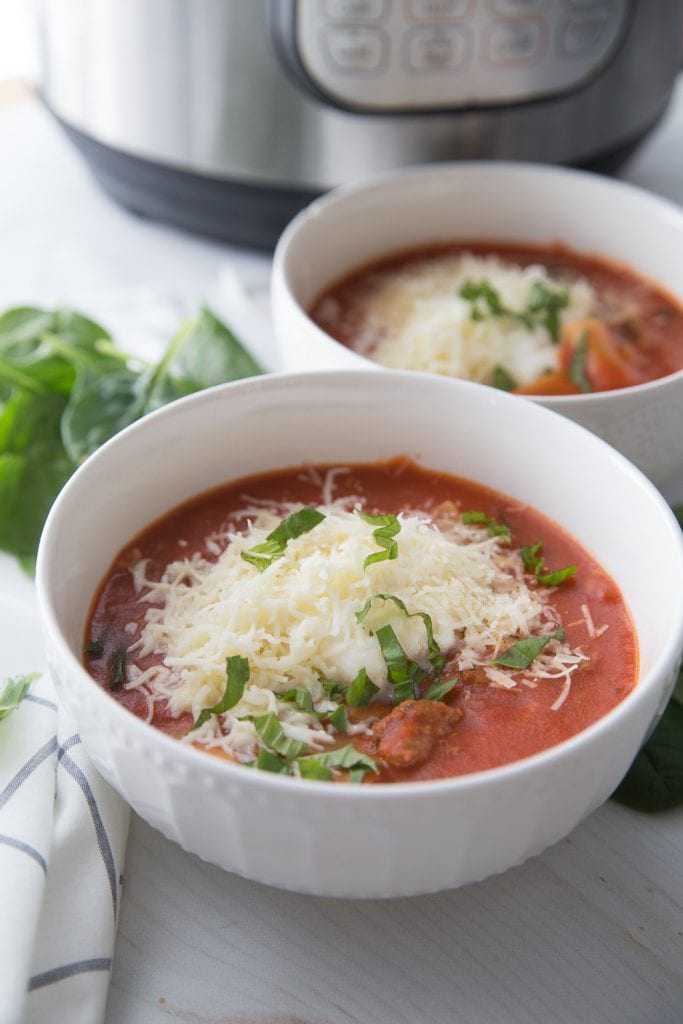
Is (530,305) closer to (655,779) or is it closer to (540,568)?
(540,568)

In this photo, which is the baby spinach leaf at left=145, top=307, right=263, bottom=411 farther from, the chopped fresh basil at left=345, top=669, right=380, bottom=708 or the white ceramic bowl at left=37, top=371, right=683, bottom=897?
the chopped fresh basil at left=345, top=669, right=380, bottom=708

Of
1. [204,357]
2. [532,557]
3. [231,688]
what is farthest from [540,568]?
[204,357]

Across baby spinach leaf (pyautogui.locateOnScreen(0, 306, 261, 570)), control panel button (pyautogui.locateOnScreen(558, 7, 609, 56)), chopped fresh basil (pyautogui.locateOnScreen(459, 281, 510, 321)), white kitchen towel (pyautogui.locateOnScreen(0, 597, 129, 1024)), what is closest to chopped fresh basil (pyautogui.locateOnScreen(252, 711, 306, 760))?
white kitchen towel (pyautogui.locateOnScreen(0, 597, 129, 1024))

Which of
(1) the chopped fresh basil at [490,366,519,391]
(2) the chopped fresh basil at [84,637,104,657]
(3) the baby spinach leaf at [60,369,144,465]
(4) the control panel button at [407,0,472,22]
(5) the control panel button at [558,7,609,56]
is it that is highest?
(4) the control panel button at [407,0,472,22]

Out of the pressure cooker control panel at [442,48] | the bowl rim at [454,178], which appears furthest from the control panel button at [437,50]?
the bowl rim at [454,178]

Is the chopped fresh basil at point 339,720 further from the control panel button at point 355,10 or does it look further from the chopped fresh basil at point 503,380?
the control panel button at point 355,10

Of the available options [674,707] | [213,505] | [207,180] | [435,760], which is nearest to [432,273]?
[207,180]
